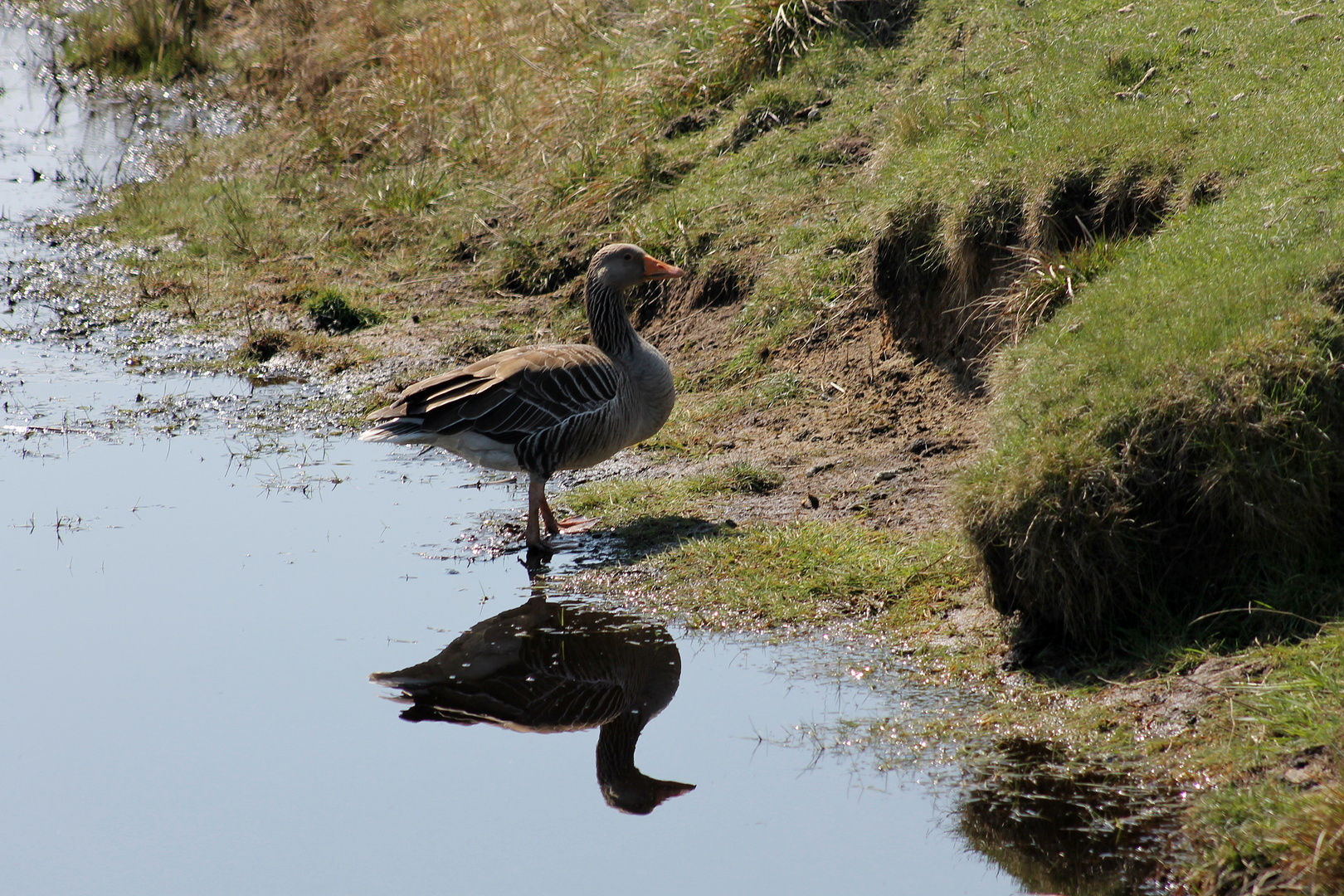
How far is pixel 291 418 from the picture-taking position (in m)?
9.25

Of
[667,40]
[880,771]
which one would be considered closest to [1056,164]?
[880,771]

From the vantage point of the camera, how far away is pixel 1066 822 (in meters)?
4.24

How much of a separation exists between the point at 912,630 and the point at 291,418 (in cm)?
534

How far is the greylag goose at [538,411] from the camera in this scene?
7.11m

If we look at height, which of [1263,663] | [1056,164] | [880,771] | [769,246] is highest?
[1056,164]

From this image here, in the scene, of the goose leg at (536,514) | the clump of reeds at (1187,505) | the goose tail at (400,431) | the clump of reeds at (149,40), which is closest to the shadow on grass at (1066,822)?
the clump of reeds at (1187,505)

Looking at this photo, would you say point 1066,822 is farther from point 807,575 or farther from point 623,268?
point 623,268

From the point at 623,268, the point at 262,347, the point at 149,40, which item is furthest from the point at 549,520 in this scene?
the point at 149,40

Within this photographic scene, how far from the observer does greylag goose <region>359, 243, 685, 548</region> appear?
711cm

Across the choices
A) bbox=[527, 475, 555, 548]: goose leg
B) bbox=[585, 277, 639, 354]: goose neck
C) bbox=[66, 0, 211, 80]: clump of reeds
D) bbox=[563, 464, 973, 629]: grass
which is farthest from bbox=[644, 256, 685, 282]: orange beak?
bbox=[66, 0, 211, 80]: clump of reeds

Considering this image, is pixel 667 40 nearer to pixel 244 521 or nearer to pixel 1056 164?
pixel 1056 164

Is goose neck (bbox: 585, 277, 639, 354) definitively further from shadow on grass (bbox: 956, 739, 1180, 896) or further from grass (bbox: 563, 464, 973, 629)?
shadow on grass (bbox: 956, 739, 1180, 896)

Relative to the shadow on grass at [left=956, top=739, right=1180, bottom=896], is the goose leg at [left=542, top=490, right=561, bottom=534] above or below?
above

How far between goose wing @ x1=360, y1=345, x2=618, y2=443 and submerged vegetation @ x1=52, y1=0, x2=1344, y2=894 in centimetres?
70
